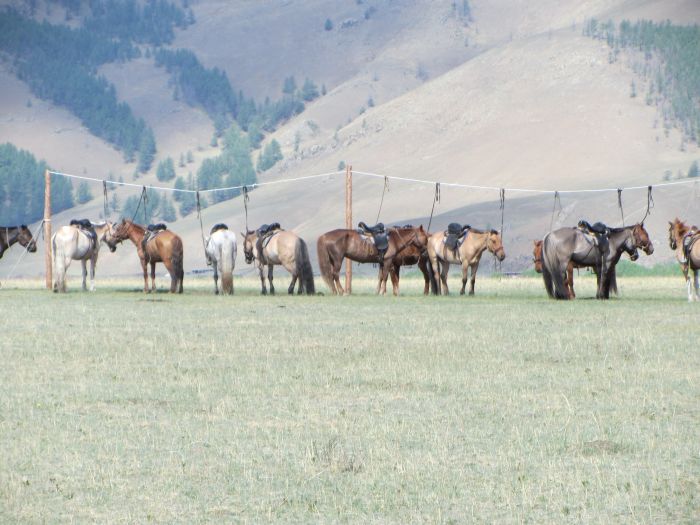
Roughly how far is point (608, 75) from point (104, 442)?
18746cm

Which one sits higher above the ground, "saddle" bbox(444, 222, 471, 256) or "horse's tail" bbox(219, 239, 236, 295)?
"saddle" bbox(444, 222, 471, 256)

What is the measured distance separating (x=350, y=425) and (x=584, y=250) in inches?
938

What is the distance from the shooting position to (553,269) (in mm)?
35750

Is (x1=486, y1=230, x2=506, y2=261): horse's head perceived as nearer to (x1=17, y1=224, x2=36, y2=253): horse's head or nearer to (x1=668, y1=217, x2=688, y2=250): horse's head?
(x1=668, y1=217, x2=688, y2=250): horse's head

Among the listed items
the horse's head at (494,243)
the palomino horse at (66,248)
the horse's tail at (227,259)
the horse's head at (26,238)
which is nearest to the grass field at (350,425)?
the horse's head at (494,243)

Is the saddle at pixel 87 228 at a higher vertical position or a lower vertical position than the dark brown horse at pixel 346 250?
→ higher

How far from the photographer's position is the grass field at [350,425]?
9.59 metres

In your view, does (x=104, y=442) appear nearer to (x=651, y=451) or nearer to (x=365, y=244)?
(x=651, y=451)

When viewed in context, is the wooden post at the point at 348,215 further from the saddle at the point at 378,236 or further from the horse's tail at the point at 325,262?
the saddle at the point at 378,236

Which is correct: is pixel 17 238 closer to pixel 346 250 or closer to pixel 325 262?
pixel 325 262

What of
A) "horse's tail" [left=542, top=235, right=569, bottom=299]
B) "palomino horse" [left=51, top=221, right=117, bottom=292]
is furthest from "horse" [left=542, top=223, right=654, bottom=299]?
"palomino horse" [left=51, top=221, right=117, bottom=292]

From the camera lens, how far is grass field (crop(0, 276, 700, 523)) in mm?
9586

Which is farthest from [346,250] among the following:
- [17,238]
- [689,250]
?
[17,238]

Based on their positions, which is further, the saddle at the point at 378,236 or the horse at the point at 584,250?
the saddle at the point at 378,236
